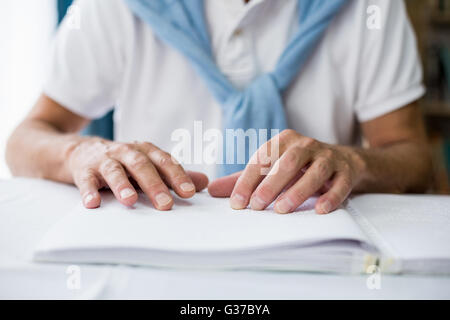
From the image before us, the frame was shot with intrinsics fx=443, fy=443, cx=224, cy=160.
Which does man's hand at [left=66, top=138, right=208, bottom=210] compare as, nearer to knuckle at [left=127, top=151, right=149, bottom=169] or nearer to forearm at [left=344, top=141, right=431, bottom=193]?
knuckle at [left=127, top=151, right=149, bottom=169]

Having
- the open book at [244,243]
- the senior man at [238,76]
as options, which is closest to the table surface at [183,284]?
the open book at [244,243]

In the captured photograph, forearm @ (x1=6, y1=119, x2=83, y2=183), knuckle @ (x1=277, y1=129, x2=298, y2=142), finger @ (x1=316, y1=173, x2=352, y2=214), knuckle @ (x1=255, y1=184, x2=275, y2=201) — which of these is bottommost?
forearm @ (x1=6, y1=119, x2=83, y2=183)

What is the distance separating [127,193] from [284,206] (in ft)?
0.58

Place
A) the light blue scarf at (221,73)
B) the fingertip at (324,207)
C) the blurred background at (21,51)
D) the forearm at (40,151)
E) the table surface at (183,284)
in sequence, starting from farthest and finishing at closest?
the blurred background at (21,51)
the light blue scarf at (221,73)
the forearm at (40,151)
the fingertip at (324,207)
the table surface at (183,284)

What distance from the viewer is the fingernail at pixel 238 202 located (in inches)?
20.2

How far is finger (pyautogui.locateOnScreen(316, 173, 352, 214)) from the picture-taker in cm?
49

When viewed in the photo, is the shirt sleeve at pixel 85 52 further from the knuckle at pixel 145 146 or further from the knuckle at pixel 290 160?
the knuckle at pixel 290 160

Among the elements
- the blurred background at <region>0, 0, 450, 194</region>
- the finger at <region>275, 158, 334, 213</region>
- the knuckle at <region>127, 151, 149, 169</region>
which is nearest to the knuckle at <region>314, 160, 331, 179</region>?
the finger at <region>275, 158, 334, 213</region>

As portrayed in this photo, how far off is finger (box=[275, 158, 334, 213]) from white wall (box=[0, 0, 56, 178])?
1076 mm

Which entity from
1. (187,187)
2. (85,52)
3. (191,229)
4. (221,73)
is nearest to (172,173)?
(187,187)

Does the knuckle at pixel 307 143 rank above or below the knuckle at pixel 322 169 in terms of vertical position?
above

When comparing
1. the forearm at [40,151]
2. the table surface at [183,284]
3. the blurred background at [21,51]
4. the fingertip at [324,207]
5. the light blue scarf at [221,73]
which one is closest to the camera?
the table surface at [183,284]

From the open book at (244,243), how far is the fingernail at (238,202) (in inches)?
1.6
